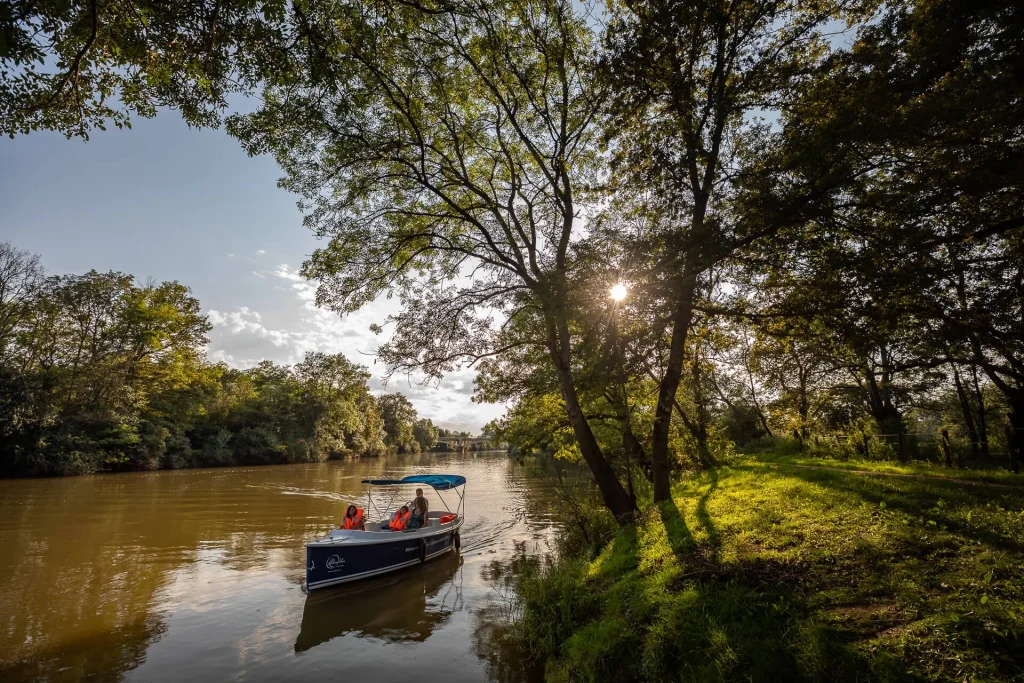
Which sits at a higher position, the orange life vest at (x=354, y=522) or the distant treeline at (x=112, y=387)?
the distant treeline at (x=112, y=387)

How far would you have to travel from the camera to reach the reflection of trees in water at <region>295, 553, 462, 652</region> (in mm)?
8648

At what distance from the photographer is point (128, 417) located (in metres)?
34.7

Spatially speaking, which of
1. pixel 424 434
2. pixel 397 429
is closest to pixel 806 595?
pixel 397 429

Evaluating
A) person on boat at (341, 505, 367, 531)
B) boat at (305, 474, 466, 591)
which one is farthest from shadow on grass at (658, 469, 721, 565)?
person on boat at (341, 505, 367, 531)

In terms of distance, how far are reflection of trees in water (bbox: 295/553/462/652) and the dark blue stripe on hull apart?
28 centimetres

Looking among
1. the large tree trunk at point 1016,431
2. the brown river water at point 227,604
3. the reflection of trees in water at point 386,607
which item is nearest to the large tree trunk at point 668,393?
the brown river water at point 227,604

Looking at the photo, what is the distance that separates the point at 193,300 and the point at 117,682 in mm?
43752

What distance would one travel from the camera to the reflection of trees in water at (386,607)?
865cm

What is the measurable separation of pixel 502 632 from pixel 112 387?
3898 cm

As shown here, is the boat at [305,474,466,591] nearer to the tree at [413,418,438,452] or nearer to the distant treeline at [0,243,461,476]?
the distant treeline at [0,243,461,476]

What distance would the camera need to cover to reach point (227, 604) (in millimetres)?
9695

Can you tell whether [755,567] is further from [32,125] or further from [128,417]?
[128,417]

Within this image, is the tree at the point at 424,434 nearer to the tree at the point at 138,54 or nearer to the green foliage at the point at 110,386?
the green foliage at the point at 110,386

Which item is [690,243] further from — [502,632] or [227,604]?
[227,604]
